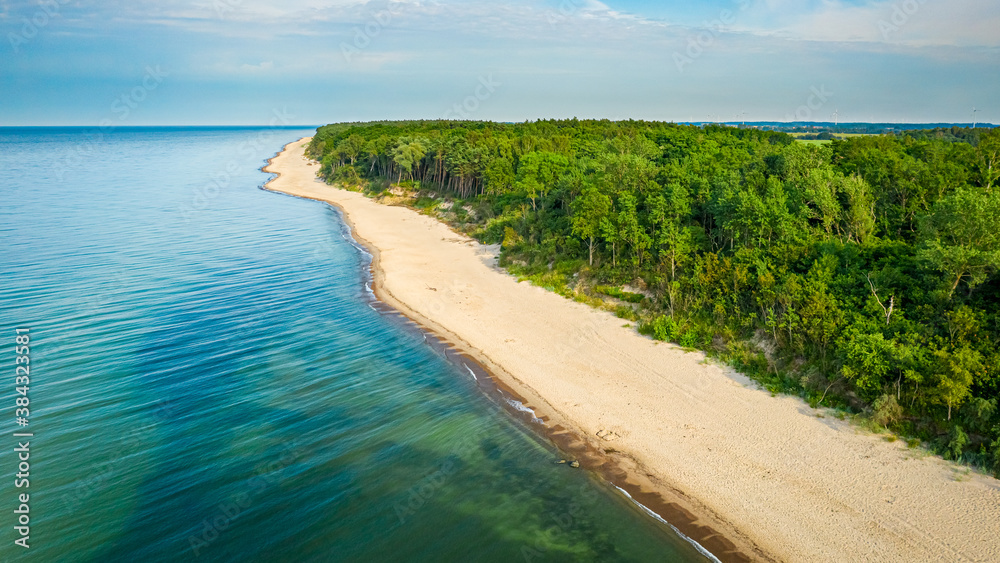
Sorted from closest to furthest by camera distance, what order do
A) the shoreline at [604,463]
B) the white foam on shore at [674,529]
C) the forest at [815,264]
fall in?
the white foam on shore at [674,529], the shoreline at [604,463], the forest at [815,264]

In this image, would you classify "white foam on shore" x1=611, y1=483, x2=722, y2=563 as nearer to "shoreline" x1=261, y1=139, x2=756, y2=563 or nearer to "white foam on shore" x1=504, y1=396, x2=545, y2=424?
"shoreline" x1=261, y1=139, x2=756, y2=563

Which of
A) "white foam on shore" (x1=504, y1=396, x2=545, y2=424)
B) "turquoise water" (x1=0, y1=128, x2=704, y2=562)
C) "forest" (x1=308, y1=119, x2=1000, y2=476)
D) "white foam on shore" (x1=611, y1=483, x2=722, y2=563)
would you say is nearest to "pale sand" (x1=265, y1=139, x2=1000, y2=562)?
"white foam on shore" (x1=504, y1=396, x2=545, y2=424)

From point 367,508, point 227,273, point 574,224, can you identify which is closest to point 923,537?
point 367,508

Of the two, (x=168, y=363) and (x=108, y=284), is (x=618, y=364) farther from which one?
(x=108, y=284)

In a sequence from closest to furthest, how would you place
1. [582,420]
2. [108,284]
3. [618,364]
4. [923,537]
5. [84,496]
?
1. [923,537]
2. [84,496]
3. [582,420]
4. [618,364]
5. [108,284]

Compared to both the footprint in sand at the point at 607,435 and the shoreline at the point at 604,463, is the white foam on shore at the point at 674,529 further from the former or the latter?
the footprint in sand at the point at 607,435

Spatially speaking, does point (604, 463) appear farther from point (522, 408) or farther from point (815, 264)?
point (815, 264)

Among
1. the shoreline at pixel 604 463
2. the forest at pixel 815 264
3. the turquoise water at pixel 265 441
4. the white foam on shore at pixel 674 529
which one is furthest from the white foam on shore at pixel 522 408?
the forest at pixel 815 264
